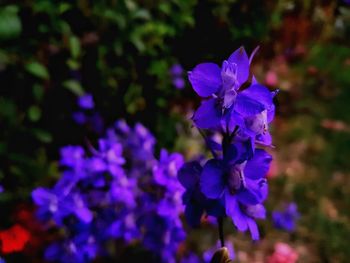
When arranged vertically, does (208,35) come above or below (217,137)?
above

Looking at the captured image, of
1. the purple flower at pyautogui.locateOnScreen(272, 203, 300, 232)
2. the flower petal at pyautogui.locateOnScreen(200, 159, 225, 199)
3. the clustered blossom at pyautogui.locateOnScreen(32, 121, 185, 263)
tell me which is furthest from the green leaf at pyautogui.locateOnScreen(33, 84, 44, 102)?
the flower petal at pyautogui.locateOnScreen(200, 159, 225, 199)

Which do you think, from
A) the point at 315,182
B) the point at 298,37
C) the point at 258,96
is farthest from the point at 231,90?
the point at 298,37

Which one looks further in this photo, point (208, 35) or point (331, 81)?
point (331, 81)

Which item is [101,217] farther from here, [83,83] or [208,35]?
[208,35]

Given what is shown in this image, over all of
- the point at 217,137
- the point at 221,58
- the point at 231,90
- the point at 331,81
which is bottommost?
the point at 331,81

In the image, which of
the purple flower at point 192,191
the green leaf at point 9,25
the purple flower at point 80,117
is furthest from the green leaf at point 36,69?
the purple flower at point 192,191

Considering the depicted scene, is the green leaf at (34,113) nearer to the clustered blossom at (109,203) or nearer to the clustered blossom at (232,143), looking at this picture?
the clustered blossom at (109,203)

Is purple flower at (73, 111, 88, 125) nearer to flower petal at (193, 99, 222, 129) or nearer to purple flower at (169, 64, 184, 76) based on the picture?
purple flower at (169, 64, 184, 76)
